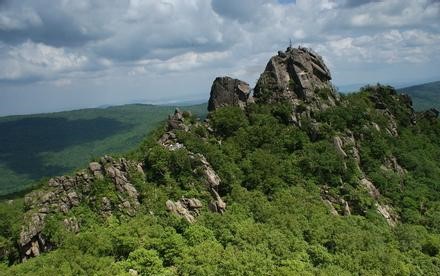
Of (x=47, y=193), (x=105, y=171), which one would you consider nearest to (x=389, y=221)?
(x=105, y=171)

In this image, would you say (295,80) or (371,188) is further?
(295,80)

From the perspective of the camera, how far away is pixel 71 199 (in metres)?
71.8

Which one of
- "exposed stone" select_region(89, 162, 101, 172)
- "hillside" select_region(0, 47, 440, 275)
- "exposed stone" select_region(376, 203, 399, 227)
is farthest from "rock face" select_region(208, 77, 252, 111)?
"exposed stone" select_region(89, 162, 101, 172)

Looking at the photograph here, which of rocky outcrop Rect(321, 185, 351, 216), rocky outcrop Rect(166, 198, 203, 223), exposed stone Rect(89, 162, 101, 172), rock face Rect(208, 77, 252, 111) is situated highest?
rock face Rect(208, 77, 252, 111)

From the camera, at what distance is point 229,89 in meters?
110

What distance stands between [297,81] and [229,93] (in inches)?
665

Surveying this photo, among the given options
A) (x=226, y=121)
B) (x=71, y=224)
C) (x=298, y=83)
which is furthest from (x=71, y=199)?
(x=298, y=83)

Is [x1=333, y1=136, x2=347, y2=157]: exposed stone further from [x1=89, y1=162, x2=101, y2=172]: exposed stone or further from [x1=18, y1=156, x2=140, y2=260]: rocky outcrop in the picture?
[x1=89, y1=162, x2=101, y2=172]: exposed stone

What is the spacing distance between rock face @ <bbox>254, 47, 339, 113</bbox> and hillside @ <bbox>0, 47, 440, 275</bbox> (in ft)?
1.10

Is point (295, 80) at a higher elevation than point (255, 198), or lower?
higher

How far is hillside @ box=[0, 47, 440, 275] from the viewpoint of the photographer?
61.1 metres

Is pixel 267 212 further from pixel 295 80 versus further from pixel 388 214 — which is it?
pixel 295 80

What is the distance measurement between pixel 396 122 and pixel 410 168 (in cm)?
2144

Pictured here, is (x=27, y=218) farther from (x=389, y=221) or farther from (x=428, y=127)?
(x=428, y=127)
